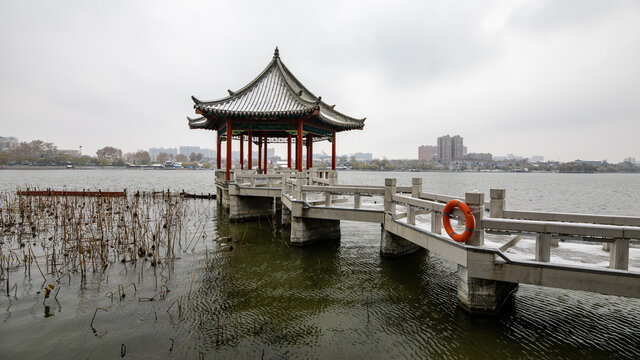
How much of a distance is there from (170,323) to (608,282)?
820 cm

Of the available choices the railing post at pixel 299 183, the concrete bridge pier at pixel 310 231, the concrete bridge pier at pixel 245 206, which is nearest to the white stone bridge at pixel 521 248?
the railing post at pixel 299 183

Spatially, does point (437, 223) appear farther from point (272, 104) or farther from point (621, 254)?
point (272, 104)

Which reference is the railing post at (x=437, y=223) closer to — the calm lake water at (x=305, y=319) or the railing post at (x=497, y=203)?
the railing post at (x=497, y=203)

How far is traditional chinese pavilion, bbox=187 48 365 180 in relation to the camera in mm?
15766

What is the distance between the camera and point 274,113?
15.6 meters

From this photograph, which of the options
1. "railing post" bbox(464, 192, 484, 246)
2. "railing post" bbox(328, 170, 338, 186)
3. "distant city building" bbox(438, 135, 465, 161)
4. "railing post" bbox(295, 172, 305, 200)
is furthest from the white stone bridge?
"distant city building" bbox(438, 135, 465, 161)

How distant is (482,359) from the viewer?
529 centimetres

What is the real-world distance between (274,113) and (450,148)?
15975 cm

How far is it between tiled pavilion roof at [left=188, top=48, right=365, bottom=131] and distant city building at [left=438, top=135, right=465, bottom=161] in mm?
152452

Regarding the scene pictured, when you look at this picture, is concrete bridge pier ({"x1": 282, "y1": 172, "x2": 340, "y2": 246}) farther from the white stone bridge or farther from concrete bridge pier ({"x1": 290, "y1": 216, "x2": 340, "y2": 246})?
the white stone bridge

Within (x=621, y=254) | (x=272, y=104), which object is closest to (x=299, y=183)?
(x=272, y=104)

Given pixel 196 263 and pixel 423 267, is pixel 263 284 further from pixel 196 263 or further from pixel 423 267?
pixel 423 267

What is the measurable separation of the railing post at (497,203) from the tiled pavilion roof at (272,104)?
9.55 m

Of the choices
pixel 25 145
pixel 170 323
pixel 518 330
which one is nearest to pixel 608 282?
pixel 518 330
